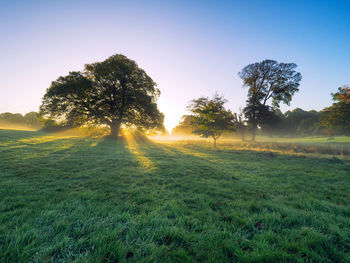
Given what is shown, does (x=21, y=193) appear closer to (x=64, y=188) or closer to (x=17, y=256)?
(x=64, y=188)

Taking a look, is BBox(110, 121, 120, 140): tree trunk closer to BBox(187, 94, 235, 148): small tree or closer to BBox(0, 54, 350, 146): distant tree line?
BBox(0, 54, 350, 146): distant tree line

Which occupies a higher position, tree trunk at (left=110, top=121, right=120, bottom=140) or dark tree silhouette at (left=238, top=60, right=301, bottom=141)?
dark tree silhouette at (left=238, top=60, right=301, bottom=141)

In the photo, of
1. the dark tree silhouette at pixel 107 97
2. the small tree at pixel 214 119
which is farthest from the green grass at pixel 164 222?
the dark tree silhouette at pixel 107 97

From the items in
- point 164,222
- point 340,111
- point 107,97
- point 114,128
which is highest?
point 107,97

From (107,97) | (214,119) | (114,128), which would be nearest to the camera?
(214,119)

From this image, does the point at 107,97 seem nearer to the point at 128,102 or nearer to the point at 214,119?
the point at 128,102

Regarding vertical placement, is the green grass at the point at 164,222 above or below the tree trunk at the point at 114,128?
below

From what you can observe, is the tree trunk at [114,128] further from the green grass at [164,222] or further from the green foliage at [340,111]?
the green foliage at [340,111]

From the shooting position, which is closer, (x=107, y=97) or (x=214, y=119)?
Answer: (x=214, y=119)

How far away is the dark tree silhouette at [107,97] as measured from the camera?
19031 millimetres

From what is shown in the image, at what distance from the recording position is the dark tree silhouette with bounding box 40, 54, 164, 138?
62.4 ft

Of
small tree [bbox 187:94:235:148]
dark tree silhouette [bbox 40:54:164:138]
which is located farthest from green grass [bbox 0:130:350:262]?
dark tree silhouette [bbox 40:54:164:138]

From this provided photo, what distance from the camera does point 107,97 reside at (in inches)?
846

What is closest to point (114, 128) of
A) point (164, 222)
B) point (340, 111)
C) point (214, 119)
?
point (214, 119)
